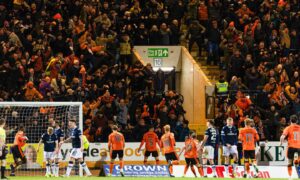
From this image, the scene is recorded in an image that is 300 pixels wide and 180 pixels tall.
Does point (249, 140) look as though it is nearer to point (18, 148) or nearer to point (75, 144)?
point (75, 144)

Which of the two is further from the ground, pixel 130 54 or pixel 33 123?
pixel 130 54

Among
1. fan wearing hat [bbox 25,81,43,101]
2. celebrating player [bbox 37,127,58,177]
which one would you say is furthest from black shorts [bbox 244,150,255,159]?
fan wearing hat [bbox 25,81,43,101]

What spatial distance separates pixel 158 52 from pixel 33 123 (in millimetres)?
8613

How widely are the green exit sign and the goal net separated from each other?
7223 millimetres

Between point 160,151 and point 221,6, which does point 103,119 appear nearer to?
point 160,151

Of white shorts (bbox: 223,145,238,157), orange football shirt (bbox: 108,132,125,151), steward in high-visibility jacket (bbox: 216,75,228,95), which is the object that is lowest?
white shorts (bbox: 223,145,238,157)

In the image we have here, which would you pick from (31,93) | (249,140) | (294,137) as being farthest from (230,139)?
(31,93)

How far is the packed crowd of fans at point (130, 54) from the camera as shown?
125ft

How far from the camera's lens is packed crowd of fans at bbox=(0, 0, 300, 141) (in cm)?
3812

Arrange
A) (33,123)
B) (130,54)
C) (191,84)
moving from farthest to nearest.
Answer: (191,84) < (130,54) < (33,123)

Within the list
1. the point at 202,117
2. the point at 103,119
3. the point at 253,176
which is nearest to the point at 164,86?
the point at 202,117

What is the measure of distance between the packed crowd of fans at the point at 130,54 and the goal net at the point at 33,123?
2.87 feet

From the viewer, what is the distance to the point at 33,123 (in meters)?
36.7

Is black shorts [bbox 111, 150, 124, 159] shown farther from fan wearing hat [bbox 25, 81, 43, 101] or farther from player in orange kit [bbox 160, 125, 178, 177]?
fan wearing hat [bbox 25, 81, 43, 101]
